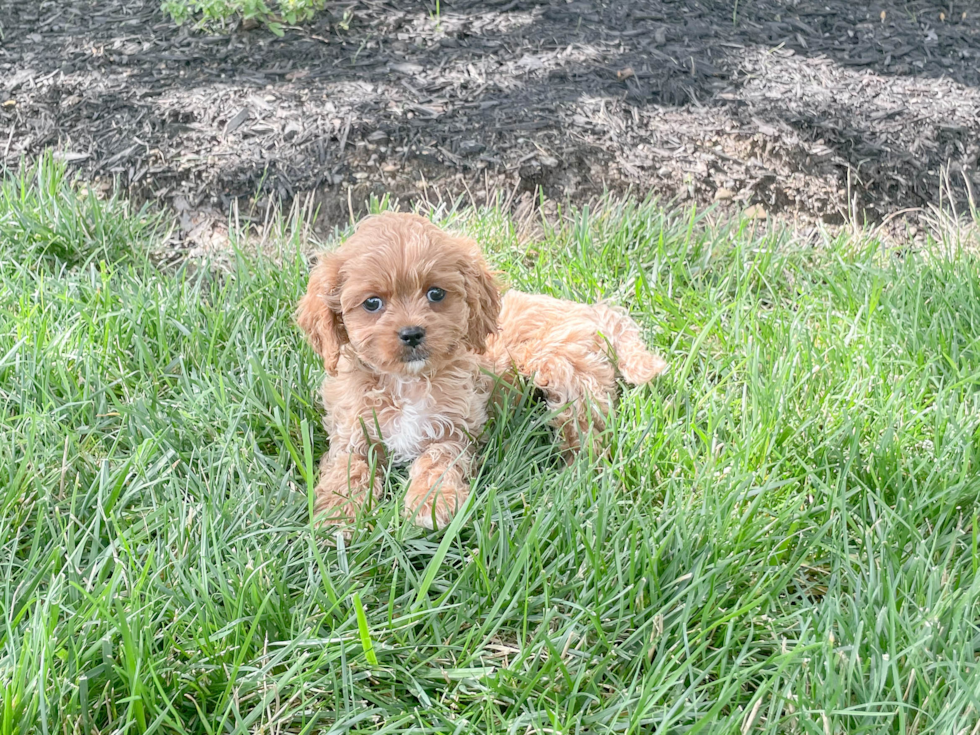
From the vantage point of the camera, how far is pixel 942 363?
10.8ft

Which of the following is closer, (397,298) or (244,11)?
(397,298)

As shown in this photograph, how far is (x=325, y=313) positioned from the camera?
9.16 ft

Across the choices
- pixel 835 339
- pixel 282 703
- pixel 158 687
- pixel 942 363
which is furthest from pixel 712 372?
pixel 158 687

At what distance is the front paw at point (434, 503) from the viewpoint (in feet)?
8.66

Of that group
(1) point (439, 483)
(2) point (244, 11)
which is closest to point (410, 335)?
(1) point (439, 483)

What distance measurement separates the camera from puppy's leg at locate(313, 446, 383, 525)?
2695 mm

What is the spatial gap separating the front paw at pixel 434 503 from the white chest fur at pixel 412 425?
187 mm

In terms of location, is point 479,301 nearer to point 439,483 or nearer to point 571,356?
point 571,356

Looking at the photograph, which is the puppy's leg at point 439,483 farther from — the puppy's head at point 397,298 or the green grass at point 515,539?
the puppy's head at point 397,298

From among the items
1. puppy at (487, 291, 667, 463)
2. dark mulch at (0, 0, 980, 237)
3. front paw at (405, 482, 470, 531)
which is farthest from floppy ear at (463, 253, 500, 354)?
dark mulch at (0, 0, 980, 237)

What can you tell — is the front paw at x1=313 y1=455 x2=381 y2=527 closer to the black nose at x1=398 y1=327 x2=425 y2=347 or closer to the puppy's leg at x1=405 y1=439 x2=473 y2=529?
the puppy's leg at x1=405 y1=439 x2=473 y2=529

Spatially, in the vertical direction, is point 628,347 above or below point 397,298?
below

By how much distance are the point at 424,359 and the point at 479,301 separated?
306mm

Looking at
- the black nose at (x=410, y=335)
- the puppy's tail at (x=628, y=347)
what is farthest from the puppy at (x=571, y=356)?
the black nose at (x=410, y=335)
